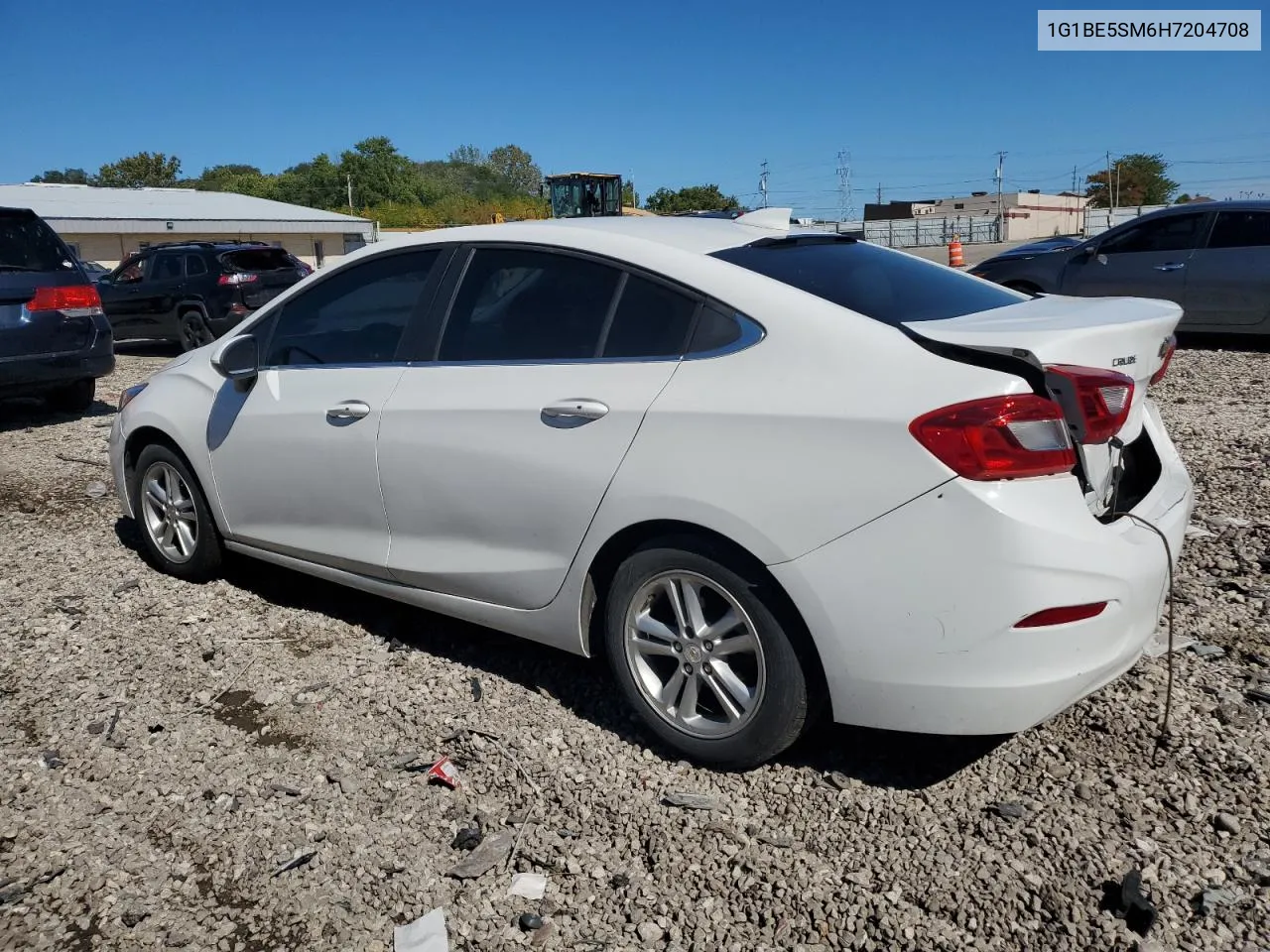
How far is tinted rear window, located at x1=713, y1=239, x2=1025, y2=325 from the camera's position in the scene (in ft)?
10.4

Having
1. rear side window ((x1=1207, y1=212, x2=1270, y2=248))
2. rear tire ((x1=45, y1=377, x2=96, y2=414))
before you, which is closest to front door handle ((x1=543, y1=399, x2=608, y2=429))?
rear tire ((x1=45, y1=377, x2=96, y2=414))

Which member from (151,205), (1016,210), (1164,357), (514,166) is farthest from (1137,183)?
(1164,357)

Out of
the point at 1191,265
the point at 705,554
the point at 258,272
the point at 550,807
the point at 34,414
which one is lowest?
the point at 550,807

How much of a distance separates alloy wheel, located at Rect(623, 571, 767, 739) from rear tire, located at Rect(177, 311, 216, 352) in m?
13.5

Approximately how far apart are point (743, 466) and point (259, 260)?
47.3ft

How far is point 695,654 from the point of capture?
3.16 meters

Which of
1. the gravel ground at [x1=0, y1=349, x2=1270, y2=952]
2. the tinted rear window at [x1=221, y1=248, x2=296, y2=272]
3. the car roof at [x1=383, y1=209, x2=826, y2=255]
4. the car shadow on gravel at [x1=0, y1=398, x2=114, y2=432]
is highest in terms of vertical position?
the car roof at [x1=383, y1=209, x2=826, y2=255]

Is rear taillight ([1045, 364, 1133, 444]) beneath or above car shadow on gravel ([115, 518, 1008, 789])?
above

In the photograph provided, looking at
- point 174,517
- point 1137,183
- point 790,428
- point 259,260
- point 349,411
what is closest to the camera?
point 790,428

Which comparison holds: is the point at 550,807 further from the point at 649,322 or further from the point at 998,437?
the point at 998,437

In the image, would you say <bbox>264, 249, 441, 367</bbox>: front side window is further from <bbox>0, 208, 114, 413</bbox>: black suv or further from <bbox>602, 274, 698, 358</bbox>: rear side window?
<bbox>0, 208, 114, 413</bbox>: black suv

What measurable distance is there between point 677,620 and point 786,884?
803 mm

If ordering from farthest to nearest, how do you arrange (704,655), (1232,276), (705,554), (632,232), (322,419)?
(1232,276) < (322,419) < (632,232) < (704,655) < (705,554)

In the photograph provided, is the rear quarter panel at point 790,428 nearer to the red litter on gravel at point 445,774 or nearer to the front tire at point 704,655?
the front tire at point 704,655
